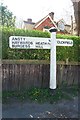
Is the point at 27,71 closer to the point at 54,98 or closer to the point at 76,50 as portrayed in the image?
the point at 54,98

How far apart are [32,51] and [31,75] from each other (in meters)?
0.77

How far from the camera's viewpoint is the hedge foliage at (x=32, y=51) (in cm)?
736

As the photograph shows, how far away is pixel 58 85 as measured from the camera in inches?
320

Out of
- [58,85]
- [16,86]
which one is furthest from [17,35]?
[58,85]

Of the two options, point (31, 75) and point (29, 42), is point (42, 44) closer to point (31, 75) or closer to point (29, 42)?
point (29, 42)

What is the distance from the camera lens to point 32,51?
784 centimetres

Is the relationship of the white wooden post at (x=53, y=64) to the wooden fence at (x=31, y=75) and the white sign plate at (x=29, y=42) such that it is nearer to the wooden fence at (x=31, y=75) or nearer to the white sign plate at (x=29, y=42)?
the white sign plate at (x=29, y=42)

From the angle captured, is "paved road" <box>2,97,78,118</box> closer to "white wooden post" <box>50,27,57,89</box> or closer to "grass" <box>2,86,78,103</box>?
"grass" <box>2,86,78,103</box>

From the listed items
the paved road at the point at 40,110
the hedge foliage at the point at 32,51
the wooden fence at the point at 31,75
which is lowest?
the paved road at the point at 40,110

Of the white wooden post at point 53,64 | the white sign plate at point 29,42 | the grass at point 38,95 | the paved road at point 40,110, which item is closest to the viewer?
the paved road at point 40,110

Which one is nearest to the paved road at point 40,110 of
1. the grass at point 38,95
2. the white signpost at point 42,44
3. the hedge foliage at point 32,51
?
the grass at point 38,95

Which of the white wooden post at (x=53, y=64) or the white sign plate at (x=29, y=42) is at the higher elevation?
the white sign plate at (x=29, y=42)

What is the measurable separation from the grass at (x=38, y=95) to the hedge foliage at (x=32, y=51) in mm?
1099

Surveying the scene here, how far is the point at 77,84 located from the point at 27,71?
6.57 ft
